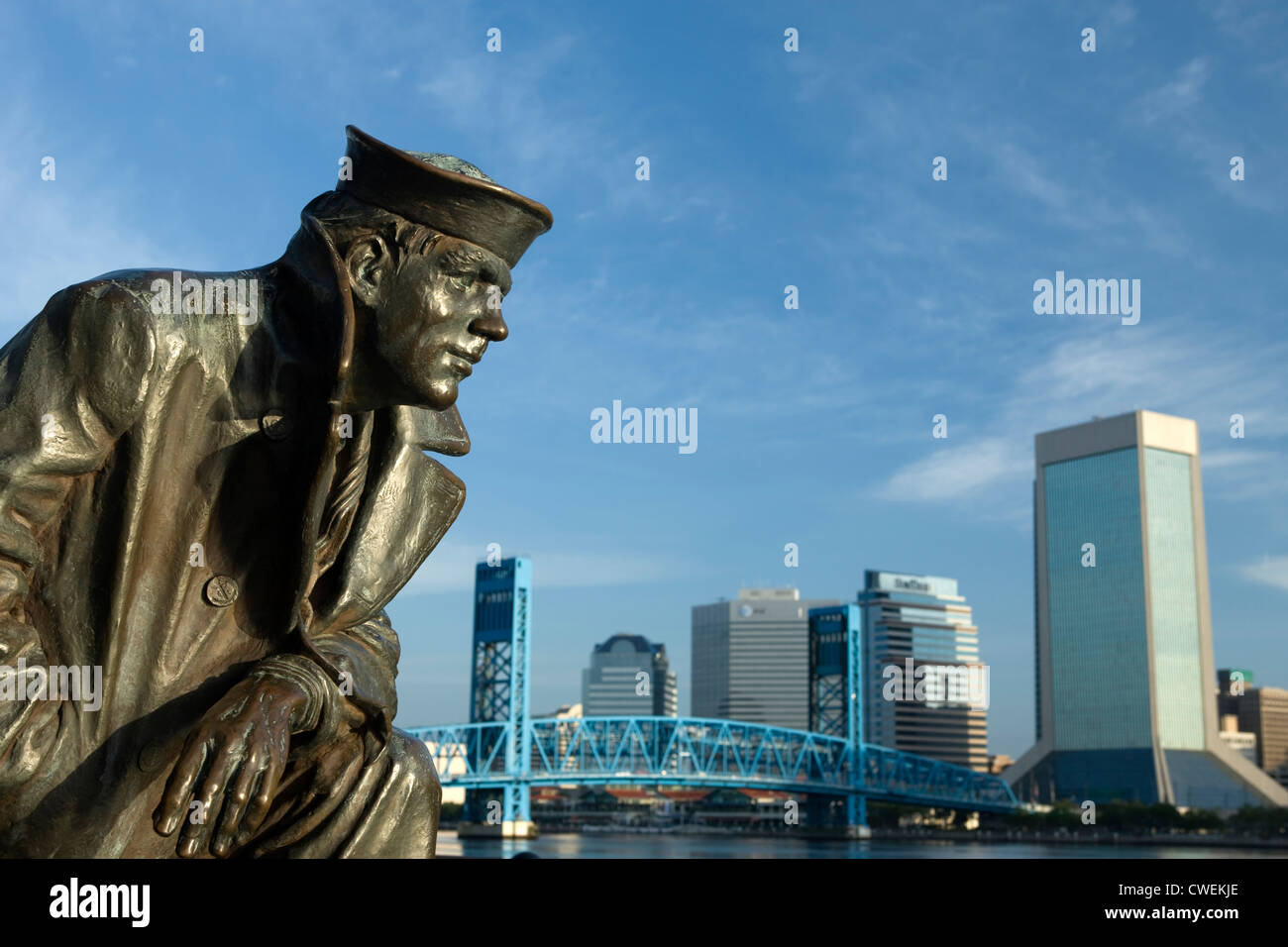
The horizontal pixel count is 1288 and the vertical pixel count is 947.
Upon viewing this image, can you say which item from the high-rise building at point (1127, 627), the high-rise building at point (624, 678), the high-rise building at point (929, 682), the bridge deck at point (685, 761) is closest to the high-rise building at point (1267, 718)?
the high-rise building at point (929, 682)

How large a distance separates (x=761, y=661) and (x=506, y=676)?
87.9m

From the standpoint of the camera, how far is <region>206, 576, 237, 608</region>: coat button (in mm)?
2201

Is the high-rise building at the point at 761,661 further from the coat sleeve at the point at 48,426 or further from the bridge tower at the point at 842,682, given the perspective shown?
the coat sleeve at the point at 48,426

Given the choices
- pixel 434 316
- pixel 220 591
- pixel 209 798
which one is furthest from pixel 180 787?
pixel 434 316

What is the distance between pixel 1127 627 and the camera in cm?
10631

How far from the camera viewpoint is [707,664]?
16325cm

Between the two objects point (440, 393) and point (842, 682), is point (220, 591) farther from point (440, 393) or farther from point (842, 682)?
point (842, 682)

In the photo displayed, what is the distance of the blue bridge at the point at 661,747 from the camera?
71.8m

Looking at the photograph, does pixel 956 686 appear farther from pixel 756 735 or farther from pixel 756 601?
pixel 756 735

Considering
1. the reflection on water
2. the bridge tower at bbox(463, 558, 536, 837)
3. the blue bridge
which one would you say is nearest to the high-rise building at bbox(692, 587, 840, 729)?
the blue bridge

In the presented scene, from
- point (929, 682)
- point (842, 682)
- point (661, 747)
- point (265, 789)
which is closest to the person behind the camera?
point (265, 789)

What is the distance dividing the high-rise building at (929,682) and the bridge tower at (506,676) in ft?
208
